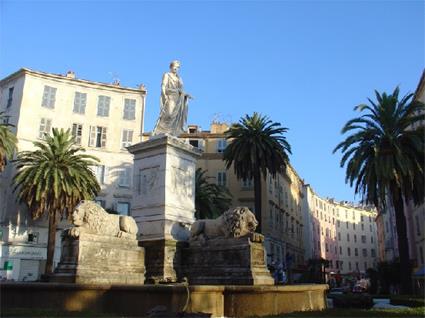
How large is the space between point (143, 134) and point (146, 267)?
44.1 m

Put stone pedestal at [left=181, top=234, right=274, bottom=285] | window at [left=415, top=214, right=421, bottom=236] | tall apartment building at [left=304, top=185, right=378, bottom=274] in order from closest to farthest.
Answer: stone pedestal at [left=181, top=234, right=274, bottom=285], window at [left=415, top=214, right=421, bottom=236], tall apartment building at [left=304, top=185, right=378, bottom=274]

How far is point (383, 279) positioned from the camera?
44.2 m

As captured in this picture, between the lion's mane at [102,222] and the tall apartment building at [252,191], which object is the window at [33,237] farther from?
the lion's mane at [102,222]

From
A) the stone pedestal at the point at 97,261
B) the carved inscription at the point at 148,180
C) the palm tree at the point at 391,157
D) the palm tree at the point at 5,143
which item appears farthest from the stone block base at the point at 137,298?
the palm tree at the point at 5,143

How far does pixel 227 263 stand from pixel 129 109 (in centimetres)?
4581

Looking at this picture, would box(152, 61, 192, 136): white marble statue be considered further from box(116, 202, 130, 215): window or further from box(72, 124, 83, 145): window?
box(72, 124, 83, 145): window

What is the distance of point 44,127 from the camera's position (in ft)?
167

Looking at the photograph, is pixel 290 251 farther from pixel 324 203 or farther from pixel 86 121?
pixel 324 203

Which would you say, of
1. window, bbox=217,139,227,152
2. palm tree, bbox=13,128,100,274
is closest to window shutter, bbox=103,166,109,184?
palm tree, bbox=13,128,100,274

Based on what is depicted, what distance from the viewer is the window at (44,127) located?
166ft

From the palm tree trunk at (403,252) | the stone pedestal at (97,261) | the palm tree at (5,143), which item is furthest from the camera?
the palm tree at (5,143)

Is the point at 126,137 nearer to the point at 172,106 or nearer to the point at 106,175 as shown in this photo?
the point at 106,175

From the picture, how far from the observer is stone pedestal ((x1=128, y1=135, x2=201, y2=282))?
1354 cm

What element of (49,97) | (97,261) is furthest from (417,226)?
(97,261)
